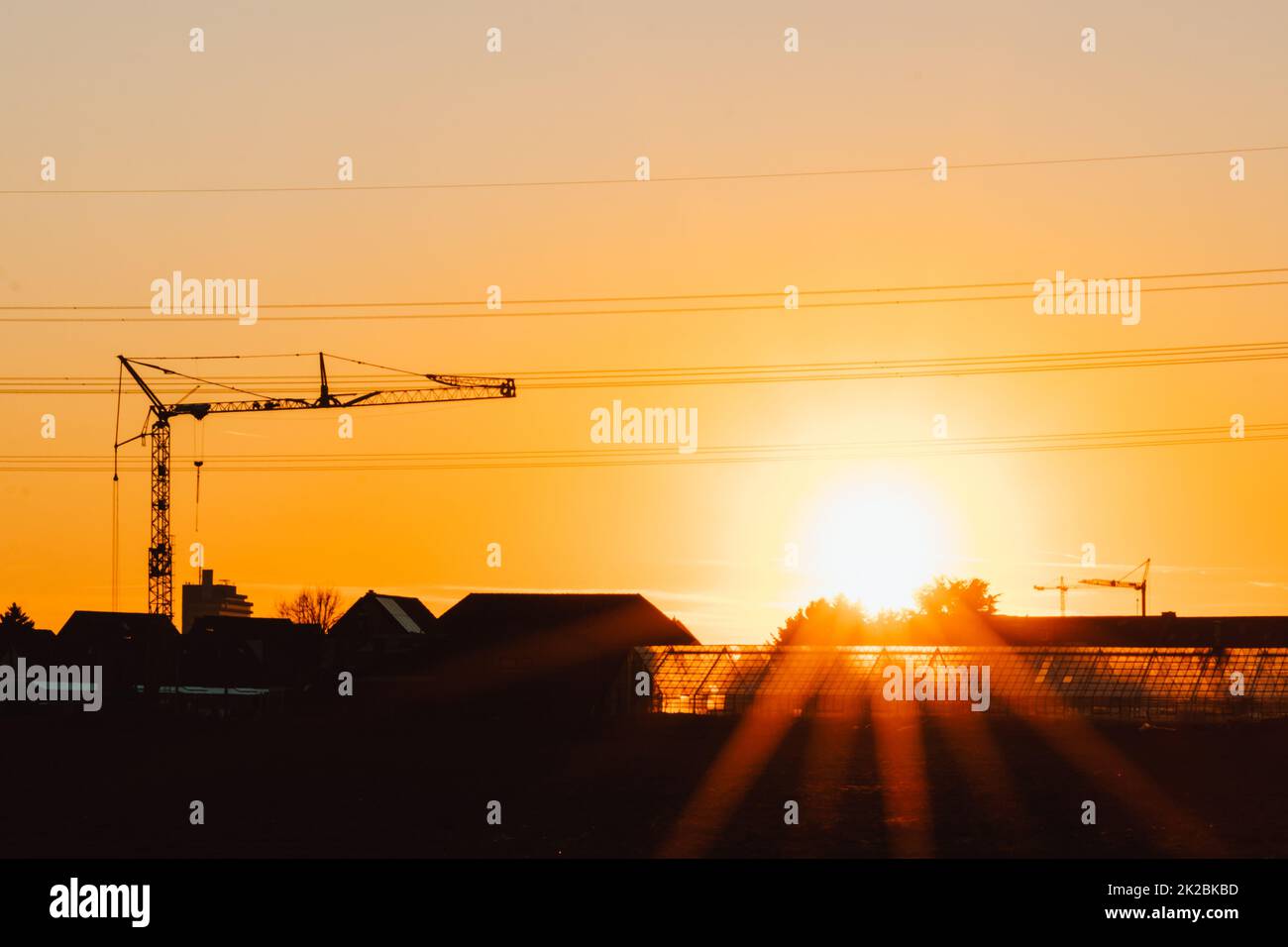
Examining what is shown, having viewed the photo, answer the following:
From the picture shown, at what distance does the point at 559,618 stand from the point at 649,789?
176 ft

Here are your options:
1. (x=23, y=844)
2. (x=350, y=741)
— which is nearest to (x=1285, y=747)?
(x=350, y=741)

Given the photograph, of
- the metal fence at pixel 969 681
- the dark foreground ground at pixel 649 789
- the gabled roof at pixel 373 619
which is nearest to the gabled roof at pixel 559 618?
the metal fence at pixel 969 681

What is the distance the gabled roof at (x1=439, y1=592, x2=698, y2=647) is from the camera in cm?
10662

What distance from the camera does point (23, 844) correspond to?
4588cm

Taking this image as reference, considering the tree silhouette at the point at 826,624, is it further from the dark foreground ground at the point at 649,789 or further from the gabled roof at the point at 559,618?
the dark foreground ground at the point at 649,789

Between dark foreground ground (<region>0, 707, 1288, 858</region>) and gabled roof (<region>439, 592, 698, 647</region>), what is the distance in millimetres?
30049

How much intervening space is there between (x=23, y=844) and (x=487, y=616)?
62.9m

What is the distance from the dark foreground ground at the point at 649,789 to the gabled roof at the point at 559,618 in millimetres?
30049

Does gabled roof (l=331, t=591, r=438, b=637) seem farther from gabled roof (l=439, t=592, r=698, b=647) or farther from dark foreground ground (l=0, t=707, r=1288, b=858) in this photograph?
dark foreground ground (l=0, t=707, r=1288, b=858)

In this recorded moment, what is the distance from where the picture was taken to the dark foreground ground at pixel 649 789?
146ft

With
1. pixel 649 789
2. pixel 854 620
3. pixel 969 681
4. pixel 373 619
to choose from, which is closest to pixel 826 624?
pixel 854 620

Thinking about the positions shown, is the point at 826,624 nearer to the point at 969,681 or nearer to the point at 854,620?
the point at 854,620

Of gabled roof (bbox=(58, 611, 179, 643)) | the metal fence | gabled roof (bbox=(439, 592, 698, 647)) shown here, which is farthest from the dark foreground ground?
gabled roof (bbox=(58, 611, 179, 643))
